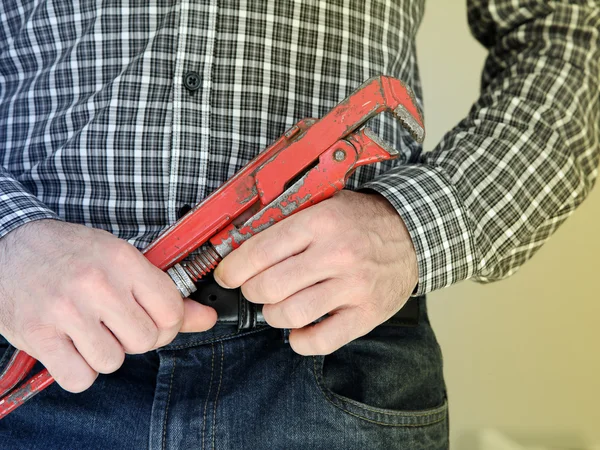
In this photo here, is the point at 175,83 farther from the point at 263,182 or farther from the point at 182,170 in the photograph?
the point at 263,182

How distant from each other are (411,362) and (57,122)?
676 millimetres

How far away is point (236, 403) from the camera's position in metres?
0.80

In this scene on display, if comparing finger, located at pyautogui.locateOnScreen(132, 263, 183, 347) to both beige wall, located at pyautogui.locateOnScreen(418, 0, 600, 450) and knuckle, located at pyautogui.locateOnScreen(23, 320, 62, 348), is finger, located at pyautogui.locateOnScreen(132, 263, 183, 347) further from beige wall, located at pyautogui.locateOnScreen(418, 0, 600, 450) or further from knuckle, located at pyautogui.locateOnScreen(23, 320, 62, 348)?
beige wall, located at pyautogui.locateOnScreen(418, 0, 600, 450)

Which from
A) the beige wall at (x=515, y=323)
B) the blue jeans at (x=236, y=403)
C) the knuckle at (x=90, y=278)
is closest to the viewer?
the knuckle at (x=90, y=278)

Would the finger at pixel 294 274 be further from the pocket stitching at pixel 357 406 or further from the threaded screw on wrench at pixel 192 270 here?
the pocket stitching at pixel 357 406

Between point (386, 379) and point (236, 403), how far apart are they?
235 mm

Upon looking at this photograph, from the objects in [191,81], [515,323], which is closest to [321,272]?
[191,81]

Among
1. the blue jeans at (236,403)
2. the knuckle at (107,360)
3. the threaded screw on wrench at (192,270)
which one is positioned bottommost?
the blue jeans at (236,403)

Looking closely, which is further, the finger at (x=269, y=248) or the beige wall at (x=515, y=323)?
the beige wall at (x=515, y=323)

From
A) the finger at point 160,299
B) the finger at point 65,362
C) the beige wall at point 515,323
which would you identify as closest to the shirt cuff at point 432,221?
the finger at point 160,299

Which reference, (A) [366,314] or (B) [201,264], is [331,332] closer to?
(A) [366,314]

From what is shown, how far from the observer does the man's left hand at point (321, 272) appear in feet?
2.27

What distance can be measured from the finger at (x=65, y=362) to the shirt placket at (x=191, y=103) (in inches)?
9.9

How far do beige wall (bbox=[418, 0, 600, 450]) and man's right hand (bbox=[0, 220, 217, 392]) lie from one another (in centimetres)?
119
